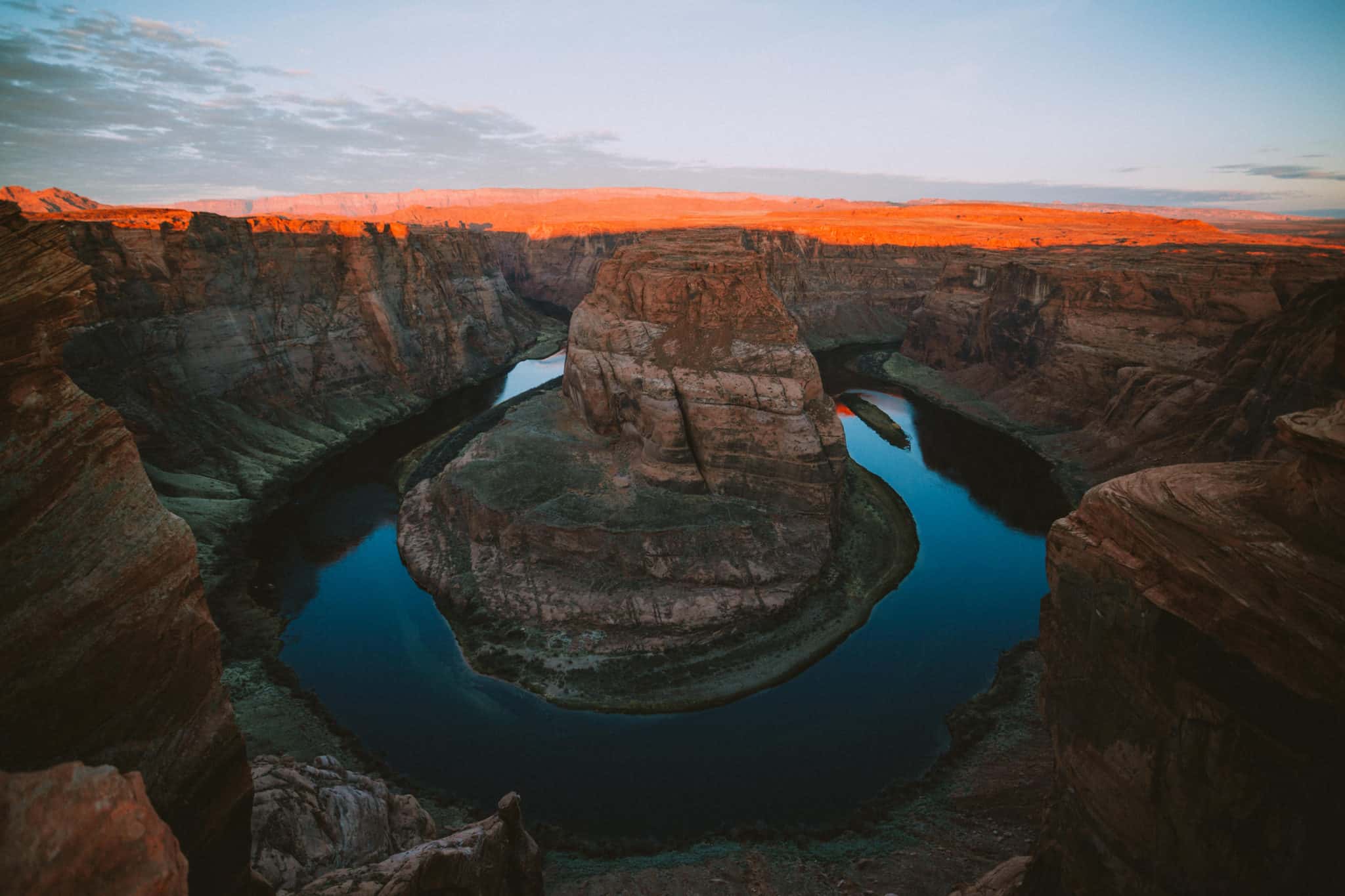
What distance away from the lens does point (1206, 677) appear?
9219 mm

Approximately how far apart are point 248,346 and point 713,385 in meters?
36.5

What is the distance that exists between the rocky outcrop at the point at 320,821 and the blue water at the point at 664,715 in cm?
420

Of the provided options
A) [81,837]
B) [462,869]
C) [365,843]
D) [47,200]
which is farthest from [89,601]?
[47,200]

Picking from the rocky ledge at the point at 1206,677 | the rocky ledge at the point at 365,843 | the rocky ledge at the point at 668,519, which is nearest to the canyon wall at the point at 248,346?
the rocky ledge at the point at 668,519

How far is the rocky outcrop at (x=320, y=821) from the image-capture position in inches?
494

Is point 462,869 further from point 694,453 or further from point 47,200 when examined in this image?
point 47,200

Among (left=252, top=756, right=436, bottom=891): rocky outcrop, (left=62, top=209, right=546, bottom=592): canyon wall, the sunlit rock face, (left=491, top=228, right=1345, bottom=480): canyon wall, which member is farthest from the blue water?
(left=491, top=228, right=1345, bottom=480): canyon wall

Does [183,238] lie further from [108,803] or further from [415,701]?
[108,803]

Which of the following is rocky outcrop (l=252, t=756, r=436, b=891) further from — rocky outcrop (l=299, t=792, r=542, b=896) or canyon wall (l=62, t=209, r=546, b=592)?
canyon wall (l=62, t=209, r=546, b=592)

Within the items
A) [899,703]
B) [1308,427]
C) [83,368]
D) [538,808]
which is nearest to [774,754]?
[899,703]

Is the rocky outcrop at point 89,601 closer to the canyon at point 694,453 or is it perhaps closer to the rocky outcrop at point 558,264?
the canyon at point 694,453

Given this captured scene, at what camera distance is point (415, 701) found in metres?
23.2

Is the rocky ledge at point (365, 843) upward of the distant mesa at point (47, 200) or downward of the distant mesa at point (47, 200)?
downward

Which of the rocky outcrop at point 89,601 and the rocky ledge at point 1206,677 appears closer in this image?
the rocky outcrop at point 89,601
